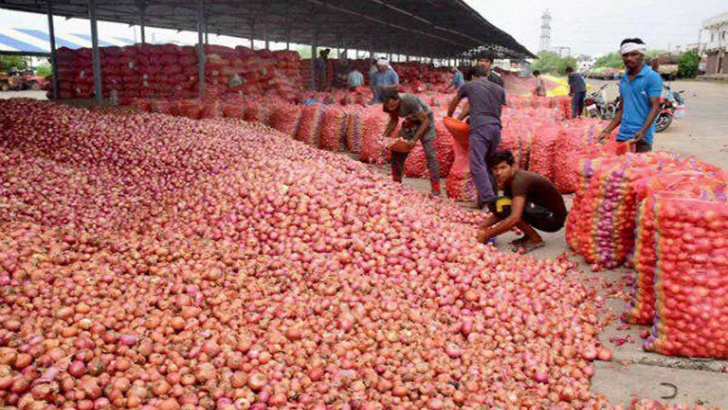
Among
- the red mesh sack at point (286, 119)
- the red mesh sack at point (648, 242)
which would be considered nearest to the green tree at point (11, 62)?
the red mesh sack at point (286, 119)

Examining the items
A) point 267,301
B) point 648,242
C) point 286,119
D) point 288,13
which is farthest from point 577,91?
point 267,301

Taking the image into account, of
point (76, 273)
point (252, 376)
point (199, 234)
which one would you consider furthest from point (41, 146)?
point (252, 376)

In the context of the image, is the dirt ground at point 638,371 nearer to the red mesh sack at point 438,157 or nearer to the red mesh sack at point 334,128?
the red mesh sack at point 438,157

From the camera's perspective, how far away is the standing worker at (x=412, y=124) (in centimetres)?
583

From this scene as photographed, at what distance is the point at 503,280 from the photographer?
10.9 feet

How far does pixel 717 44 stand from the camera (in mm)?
63938

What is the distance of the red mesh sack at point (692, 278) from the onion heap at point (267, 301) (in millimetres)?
391

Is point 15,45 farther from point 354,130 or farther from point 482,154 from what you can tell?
point 482,154

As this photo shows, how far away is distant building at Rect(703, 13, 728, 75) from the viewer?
56.7 metres

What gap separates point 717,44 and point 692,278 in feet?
249

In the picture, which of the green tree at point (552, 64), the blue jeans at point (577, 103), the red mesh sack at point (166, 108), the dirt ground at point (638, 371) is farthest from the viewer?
the green tree at point (552, 64)

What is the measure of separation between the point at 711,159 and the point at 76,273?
31.0ft

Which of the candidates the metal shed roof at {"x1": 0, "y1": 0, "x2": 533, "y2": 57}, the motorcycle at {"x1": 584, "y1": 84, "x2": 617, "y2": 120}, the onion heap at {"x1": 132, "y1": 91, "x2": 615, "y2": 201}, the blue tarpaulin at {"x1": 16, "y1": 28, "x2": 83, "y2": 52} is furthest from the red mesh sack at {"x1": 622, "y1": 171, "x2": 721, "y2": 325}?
the blue tarpaulin at {"x1": 16, "y1": 28, "x2": 83, "y2": 52}

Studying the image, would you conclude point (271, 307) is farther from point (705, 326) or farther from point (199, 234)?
point (705, 326)
